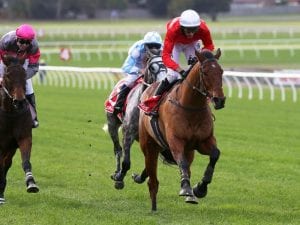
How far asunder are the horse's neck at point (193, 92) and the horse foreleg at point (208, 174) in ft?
1.43

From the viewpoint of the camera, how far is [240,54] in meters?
43.1

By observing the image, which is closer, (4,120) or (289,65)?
(4,120)

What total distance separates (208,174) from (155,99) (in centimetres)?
98

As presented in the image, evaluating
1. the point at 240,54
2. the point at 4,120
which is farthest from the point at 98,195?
the point at 240,54

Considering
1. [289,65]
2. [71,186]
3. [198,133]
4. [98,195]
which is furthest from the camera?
[289,65]

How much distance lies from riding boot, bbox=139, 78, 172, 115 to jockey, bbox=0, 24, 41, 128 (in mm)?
1250

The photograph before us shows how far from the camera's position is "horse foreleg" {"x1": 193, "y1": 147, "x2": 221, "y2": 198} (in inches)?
313

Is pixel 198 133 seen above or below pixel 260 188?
above

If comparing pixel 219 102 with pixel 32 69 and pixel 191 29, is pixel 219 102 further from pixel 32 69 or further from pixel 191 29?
pixel 32 69

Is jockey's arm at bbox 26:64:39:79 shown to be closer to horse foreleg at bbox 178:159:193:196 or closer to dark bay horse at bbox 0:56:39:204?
dark bay horse at bbox 0:56:39:204

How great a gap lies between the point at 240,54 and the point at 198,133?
35450 mm

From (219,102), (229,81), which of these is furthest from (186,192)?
(229,81)

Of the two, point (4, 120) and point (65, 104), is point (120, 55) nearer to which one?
point (65, 104)

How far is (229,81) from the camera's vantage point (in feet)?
82.0
